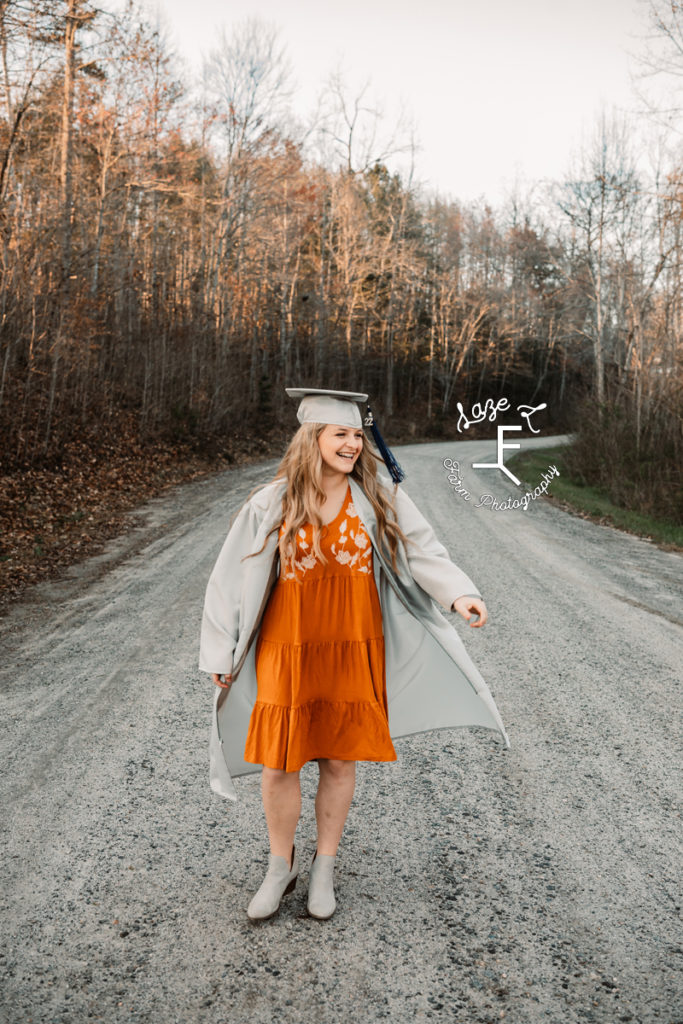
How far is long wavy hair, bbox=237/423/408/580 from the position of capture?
106 inches

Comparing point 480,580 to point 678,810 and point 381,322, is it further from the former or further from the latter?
point 381,322

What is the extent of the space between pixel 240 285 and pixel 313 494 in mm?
24329

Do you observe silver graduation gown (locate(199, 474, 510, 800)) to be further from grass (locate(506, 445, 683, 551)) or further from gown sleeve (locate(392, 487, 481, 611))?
grass (locate(506, 445, 683, 551))

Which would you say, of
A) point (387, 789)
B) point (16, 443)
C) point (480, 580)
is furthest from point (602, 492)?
point (387, 789)

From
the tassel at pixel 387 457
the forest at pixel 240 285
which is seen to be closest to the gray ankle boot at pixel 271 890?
the tassel at pixel 387 457

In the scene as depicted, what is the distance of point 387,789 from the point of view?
152 inches

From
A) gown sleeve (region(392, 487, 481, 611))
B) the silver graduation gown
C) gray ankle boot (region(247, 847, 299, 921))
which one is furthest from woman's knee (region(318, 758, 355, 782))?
gown sleeve (region(392, 487, 481, 611))

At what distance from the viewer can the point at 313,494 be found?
2727 millimetres

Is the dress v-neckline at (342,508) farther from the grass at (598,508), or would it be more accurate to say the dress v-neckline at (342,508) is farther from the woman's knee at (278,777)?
the grass at (598,508)

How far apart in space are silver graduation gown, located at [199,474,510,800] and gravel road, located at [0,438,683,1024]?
59 centimetres

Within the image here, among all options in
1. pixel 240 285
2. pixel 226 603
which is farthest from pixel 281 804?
pixel 240 285

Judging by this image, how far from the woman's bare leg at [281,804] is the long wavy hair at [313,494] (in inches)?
29.9

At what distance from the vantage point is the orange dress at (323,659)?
2682 millimetres

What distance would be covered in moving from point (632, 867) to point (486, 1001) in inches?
42.5
